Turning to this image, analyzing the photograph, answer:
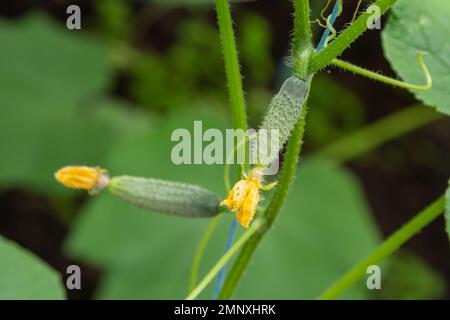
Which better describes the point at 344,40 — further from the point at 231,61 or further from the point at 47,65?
the point at 47,65

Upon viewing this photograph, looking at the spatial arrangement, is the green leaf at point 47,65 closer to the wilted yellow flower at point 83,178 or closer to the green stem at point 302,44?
the wilted yellow flower at point 83,178

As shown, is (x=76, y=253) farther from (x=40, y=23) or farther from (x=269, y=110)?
(x=269, y=110)

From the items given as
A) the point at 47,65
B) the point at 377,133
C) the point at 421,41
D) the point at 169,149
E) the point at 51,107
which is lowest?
the point at 421,41

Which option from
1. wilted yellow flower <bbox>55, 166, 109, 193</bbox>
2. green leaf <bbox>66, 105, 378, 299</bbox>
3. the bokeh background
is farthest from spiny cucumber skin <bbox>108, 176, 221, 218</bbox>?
green leaf <bbox>66, 105, 378, 299</bbox>

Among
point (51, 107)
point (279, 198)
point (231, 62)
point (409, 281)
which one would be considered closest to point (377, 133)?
point (409, 281)

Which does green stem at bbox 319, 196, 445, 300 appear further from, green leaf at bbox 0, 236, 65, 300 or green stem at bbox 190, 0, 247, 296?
green leaf at bbox 0, 236, 65, 300

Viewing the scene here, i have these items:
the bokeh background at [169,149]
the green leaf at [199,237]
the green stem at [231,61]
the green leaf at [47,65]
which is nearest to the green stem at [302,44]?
the green stem at [231,61]
